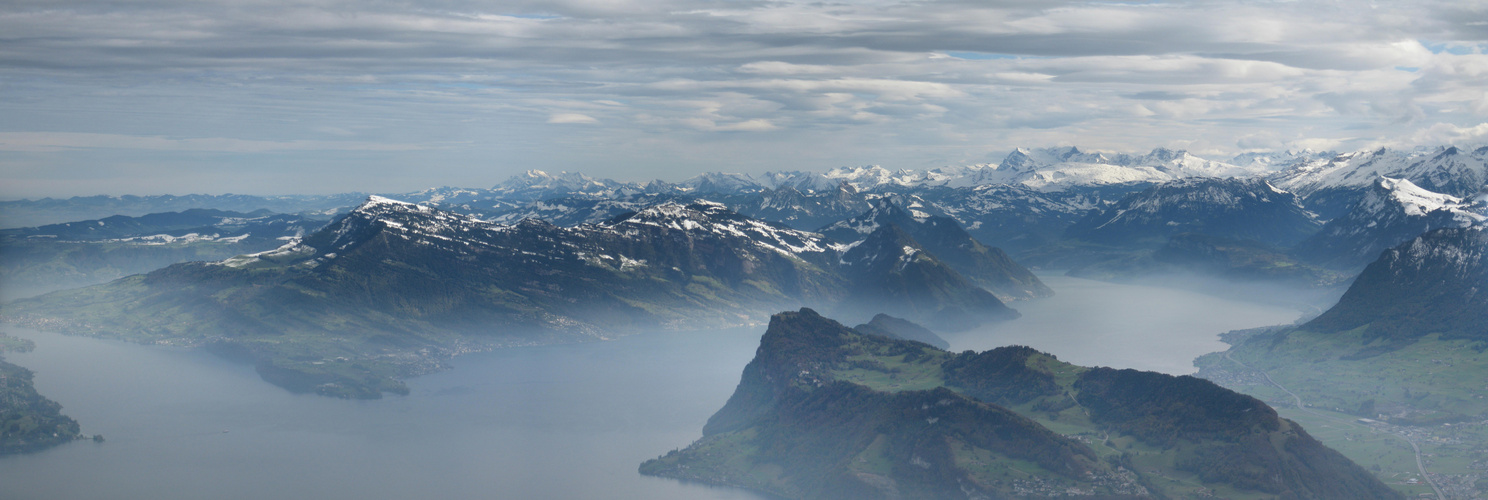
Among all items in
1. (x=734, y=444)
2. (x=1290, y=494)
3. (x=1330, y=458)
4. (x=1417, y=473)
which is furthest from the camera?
(x=734, y=444)

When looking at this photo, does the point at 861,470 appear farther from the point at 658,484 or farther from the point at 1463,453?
the point at 1463,453

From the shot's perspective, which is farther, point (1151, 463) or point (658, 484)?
point (658, 484)

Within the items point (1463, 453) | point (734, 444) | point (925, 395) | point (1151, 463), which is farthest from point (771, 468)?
point (1463, 453)

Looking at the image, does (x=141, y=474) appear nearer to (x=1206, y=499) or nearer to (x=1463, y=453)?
(x=1206, y=499)

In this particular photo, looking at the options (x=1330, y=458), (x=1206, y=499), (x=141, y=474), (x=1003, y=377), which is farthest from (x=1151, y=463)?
(x=141, y=474)

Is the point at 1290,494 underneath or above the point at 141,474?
above

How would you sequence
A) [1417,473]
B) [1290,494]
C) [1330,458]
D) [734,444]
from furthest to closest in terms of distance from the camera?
[734,444] → [1417,473] → [1330,458] → [1290,494]
